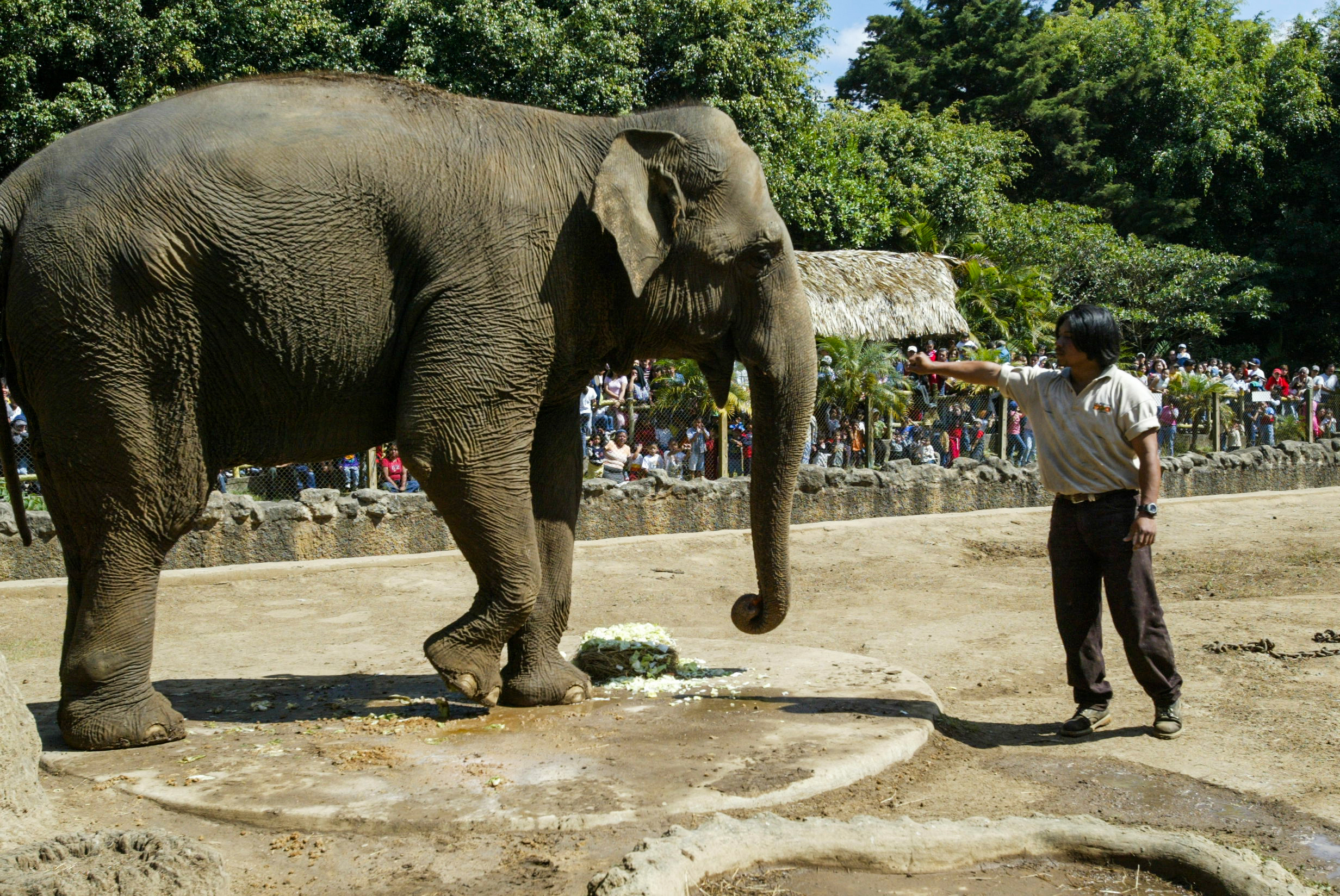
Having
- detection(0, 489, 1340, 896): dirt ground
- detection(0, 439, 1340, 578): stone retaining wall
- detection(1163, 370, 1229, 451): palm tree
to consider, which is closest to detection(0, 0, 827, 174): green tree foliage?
detection(0, 439, 1340, 578): stone retaining wall

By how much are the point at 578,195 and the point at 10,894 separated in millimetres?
3313

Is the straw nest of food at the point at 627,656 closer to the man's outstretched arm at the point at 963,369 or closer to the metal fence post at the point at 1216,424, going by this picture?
the man's outstretched arm at the point at 963,369

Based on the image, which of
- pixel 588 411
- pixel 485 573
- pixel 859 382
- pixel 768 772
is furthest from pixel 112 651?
pixel 859 382

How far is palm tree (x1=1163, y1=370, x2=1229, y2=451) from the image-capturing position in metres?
20.3

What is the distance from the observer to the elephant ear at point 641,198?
16.2ft

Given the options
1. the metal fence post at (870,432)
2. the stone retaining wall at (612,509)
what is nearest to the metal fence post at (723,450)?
the stone retaining wall at (612,509)

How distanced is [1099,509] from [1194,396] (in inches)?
651

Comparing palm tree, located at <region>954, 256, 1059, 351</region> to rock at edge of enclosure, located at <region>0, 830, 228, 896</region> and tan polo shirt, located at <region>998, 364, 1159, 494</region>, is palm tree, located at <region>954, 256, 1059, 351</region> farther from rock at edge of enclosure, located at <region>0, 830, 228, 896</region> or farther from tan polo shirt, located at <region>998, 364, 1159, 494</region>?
rock at edge of enclosure, located at <region>0, 830, 228, 896</region>

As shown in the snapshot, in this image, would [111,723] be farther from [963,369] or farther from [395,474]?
[395,474]

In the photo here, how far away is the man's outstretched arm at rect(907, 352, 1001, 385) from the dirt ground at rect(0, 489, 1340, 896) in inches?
62.9

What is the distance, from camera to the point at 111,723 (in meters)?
4.82

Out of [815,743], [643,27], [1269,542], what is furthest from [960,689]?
[643,27]

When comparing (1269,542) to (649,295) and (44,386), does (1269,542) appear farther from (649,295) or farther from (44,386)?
(44,386)

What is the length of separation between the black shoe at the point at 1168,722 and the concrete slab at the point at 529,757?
0.99 meters
